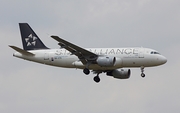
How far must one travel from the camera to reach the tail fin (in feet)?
265

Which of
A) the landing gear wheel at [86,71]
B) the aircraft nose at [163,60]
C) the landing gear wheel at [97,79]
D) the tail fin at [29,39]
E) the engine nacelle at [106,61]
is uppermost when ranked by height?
the tail fin at [29,39]

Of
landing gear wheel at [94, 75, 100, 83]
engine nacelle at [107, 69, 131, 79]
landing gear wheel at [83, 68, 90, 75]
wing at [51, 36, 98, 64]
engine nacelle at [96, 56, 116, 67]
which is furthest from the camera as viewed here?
engine nacelle at [107, 69, 131, 79]

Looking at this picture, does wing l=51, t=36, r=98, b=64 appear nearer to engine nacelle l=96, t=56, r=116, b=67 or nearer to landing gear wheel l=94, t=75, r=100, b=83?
engine nacelle l=96, t=56, r=116, b=67

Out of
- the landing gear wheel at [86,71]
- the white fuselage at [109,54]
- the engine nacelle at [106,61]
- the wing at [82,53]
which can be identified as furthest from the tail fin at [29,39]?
the engine nacelle at [106,61]

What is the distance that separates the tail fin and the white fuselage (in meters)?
1.57

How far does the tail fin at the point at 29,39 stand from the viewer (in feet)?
265

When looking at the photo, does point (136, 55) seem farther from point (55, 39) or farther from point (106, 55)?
point (55, 39)

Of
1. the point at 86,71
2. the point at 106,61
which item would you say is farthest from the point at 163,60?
the point at 86,71

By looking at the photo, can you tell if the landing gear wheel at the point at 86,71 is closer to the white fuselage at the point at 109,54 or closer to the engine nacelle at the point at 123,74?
the white fuselage at the point at 109,54

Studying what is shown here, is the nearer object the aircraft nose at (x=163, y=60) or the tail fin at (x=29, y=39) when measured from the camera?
the aircraft nose at (x=163, y=60)

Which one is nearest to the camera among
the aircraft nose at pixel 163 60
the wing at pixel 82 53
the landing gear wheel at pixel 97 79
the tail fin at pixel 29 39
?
the wing at pixel 82 53

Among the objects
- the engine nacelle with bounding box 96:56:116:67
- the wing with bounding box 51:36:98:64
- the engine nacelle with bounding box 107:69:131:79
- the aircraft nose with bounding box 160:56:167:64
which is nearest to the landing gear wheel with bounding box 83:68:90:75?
the wing with bounding box 51:36:98:64

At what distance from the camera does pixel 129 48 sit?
7456 centimetres

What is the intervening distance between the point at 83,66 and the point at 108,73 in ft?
22.3
